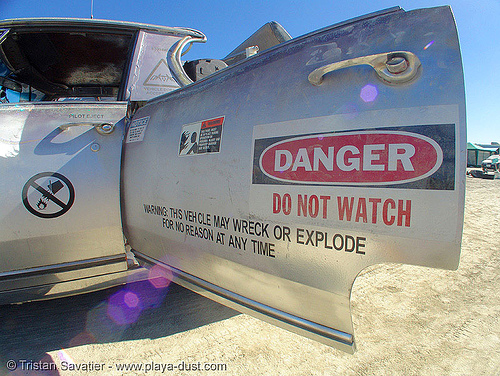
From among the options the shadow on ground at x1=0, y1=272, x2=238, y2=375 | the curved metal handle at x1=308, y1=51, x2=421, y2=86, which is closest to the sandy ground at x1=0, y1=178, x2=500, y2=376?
the shadow on ground at x1=0, y1=272, x2=238, y2=375

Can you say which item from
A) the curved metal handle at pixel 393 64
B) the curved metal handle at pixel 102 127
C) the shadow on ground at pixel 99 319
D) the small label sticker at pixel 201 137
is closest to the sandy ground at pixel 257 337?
the shadow on ground at pixel 99 319

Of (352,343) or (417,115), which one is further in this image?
(352,343)

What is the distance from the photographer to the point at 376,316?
2.44m

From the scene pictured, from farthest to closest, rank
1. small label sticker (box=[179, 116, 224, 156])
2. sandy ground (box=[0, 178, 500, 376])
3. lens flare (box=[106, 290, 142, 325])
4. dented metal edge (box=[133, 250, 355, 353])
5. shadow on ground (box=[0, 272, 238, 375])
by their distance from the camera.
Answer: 1. lens flare (box=[106, 290, 142, 325])
2. shadow on ground (box=[0, 272, 238, 375])
3. sandy ground (box=[0, 178, 500, 376])
4. small label sticker (box=[179, 116, 224, 156])
5. dented metal edge (box=[133, 250, 355, 353])

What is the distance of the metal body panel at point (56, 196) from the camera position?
1.73m

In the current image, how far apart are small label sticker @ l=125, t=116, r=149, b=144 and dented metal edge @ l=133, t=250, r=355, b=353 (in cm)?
81

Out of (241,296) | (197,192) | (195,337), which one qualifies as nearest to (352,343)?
(241,296)

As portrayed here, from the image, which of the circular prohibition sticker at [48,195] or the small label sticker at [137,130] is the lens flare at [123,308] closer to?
the circular prohibition sticker at [48,195]

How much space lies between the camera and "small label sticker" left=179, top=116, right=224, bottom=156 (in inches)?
56.9

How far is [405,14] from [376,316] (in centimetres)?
220

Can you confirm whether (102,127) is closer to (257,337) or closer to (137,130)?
(137,130)

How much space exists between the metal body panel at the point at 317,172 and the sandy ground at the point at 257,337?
743 mm

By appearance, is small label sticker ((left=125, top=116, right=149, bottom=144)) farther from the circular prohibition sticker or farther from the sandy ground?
the sandy ground

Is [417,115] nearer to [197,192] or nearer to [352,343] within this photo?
[352,343]
